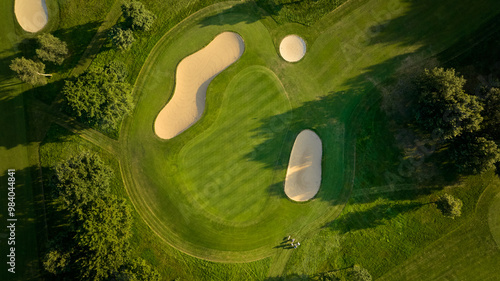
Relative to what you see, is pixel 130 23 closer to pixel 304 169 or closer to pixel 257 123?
pixel 257 123

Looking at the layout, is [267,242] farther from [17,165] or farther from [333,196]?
[17,165]

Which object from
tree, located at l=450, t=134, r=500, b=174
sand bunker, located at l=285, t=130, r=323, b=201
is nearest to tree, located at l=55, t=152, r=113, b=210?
sand bunker, located at l=285, t=130, r=323, b=201

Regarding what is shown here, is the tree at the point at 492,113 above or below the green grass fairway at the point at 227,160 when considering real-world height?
below

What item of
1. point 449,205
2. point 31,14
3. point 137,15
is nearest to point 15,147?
point 31,14

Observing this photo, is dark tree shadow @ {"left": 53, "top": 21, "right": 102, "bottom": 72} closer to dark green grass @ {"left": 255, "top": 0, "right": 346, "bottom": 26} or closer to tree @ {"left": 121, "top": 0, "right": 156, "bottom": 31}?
tree @ {"left": 121, "top": 0, "right": 156, "bottom": 31}

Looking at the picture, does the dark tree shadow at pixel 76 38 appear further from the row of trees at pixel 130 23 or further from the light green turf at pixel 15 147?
the light green turf at pixel 15 147

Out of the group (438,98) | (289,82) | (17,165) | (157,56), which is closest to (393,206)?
(438,98)

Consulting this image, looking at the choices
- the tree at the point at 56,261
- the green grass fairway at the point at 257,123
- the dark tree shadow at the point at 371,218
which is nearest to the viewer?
the tree at the point at 56,261

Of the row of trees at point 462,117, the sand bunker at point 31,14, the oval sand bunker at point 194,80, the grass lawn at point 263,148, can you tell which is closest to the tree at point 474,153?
the row of trees at point 462,117
